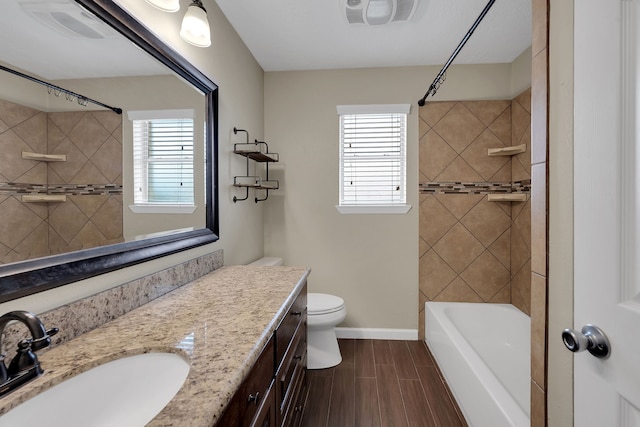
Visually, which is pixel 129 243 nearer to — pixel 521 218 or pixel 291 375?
pixel 291 375

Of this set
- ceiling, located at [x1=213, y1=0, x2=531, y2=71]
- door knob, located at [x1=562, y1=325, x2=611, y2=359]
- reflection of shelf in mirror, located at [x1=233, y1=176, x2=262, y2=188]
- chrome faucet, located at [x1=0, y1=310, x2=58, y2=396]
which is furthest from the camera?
reflection of shelf in mirror, located at [x1=233, y1=176, x2=262, y2=188]

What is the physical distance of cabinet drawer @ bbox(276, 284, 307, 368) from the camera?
1142 mm

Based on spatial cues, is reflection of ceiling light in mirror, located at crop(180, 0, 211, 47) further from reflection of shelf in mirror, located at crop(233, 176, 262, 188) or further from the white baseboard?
the white baseboard

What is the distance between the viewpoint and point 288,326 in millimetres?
1302

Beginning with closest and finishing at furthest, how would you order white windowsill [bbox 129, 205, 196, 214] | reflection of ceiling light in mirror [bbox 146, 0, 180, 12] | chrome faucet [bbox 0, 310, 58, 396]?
1. chrome faucet [bbox 0, 310, 58, 396]
2. reflection of ceiling light in mirror [bbox 146, 0, 180, 12]
3. white windowsill [bbox 129, 205, 196, 214]

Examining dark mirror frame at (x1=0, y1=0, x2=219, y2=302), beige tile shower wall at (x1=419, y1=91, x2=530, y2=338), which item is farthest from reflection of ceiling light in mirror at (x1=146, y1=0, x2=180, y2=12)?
beige tile shower wall at (x1=419, y1=91, x2=530, y2=338)

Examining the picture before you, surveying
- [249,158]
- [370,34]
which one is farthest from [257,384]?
[370,34]

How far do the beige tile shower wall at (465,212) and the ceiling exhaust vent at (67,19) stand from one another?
7.88 feet

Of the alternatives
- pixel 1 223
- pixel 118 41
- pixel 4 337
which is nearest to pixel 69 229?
pixel 1 223

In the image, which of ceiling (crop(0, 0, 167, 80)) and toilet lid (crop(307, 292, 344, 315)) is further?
toilet lid (crop(307, 292, 344, 315))

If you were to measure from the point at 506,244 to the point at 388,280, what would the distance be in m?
1.12

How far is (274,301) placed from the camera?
119 centimetres

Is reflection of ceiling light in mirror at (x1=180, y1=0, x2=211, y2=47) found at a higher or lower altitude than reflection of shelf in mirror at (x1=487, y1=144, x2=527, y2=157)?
higher

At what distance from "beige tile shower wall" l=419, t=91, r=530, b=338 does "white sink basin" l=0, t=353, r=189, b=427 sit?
7.75 ft
